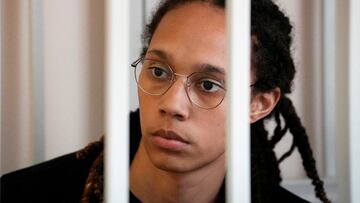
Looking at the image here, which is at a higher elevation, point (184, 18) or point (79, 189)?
point (184, 18)

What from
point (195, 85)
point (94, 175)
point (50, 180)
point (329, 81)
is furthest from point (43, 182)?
point (329, 81)

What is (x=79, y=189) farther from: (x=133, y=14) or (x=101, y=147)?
(x=133, y=14)

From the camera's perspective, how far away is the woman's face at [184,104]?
1.96 ft

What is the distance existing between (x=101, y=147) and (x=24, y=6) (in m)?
0.33

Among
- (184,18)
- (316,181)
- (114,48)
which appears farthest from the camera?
(316,181)

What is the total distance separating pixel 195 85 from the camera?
0.60 metres

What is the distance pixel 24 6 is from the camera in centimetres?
84

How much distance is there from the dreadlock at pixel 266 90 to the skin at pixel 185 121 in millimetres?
32

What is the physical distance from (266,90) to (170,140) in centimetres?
19

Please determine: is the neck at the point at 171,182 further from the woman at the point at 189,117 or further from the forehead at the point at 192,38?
the forehead at the point at 192,38

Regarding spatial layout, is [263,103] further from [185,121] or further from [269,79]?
[185,121]

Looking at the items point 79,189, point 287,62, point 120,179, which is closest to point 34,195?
point 79,189

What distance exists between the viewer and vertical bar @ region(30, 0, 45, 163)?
810 mm

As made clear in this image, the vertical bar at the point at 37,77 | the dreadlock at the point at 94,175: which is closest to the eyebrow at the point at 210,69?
the dreadlock at the point at 94,175
